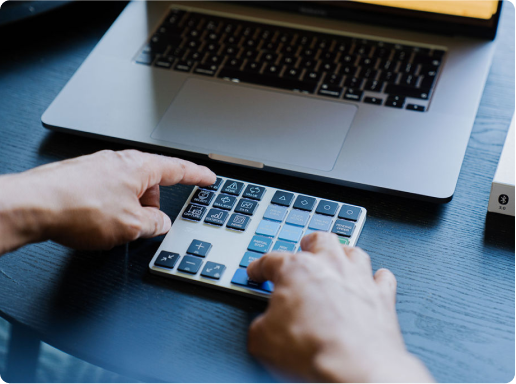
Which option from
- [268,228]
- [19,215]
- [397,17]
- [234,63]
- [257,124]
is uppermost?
[397,17]

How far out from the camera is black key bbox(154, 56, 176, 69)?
2.70 ft

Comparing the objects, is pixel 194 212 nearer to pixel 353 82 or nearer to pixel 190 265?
pixel 190 265

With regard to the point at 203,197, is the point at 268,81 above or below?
above

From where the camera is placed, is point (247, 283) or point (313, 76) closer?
point (247, 283)

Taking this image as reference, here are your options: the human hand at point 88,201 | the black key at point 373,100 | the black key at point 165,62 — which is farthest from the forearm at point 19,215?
the black key at point 373,100

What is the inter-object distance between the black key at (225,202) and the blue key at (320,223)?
0.09 metres

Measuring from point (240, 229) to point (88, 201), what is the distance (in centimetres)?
16

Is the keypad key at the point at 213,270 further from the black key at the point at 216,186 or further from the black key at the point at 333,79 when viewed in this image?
the black key at the point at 333,79

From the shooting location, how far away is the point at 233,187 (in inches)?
25.9

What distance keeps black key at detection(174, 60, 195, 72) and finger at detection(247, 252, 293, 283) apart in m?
0.37

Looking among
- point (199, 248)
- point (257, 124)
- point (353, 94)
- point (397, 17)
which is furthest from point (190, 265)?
point (397, 17)

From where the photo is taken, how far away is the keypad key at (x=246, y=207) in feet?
2.06

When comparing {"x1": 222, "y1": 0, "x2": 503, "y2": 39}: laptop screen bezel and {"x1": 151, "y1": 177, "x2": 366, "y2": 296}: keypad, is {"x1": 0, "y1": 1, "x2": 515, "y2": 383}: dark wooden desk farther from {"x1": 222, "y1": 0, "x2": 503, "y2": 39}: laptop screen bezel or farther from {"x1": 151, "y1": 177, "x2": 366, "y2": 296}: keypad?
{"x1": 222, "y1": 0, "x2": 503, "y2": 39}: laptop screen bezel

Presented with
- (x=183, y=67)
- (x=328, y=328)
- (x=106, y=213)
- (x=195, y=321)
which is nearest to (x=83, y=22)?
(x=183, y=67)
